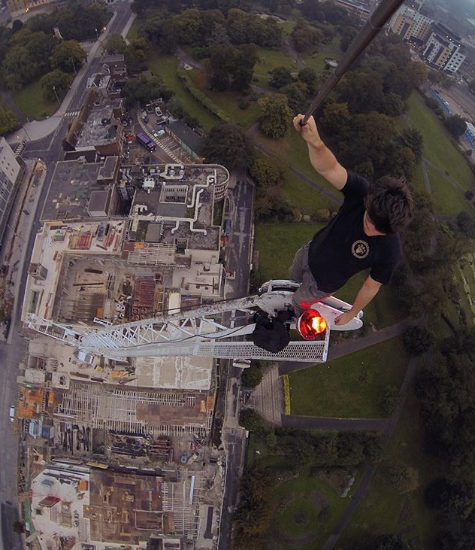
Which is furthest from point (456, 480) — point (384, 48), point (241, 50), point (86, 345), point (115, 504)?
point (384, 48)

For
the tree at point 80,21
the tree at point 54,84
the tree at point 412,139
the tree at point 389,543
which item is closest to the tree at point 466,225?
the tree at point 412,139

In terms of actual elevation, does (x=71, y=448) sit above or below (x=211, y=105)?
below

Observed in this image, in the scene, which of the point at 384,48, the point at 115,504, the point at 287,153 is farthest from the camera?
the point at 384,48

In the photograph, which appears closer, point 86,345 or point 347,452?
point 86,345

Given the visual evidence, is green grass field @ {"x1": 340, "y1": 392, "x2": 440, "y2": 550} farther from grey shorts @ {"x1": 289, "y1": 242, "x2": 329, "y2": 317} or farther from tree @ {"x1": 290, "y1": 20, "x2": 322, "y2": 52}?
tree @ {"x1": 290, "y1": 20, "x2": 322, "y2": 52}

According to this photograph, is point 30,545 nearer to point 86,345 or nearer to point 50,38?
point 86,345

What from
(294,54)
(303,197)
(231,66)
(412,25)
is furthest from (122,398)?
(412,25)
